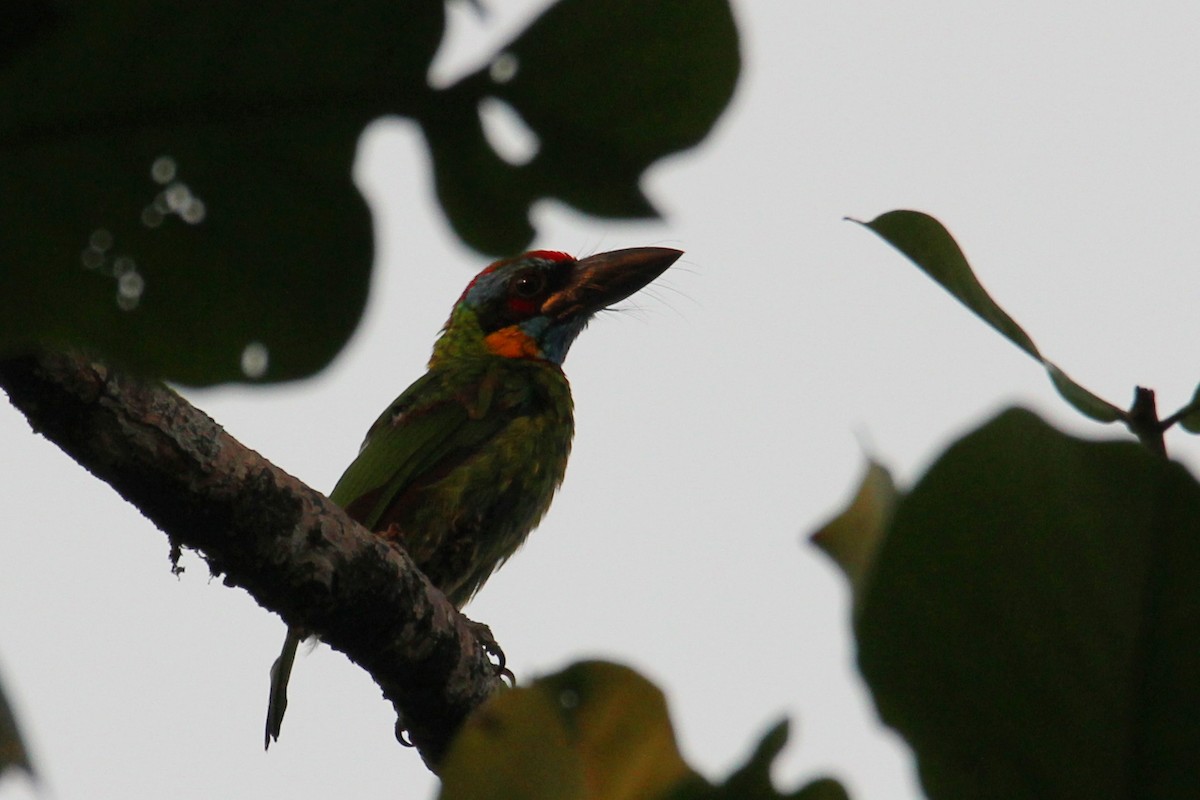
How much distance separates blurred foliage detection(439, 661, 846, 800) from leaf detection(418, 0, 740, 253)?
11.1 inches

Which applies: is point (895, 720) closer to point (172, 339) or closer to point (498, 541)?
point (172, 339)

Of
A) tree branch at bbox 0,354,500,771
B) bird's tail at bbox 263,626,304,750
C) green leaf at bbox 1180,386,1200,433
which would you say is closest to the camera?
green leaf at bbox 1180,386,1200,433

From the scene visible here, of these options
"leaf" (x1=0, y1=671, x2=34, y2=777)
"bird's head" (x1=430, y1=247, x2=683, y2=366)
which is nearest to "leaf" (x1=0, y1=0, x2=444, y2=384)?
"leaf" (x1=0, y1=671, x2=34, y2=777)

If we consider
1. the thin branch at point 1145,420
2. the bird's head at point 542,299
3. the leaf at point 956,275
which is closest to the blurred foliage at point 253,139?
the leaf at point 956,275

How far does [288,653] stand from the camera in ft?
10.7

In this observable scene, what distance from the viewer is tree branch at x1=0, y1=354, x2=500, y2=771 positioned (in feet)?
6.29

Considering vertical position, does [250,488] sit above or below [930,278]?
above

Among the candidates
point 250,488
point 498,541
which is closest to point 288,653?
point 498,541

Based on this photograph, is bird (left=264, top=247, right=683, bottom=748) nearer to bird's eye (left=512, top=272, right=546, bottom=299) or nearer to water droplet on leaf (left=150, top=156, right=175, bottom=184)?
bird's eye (left=512, top=272, right=546, bottom=299)

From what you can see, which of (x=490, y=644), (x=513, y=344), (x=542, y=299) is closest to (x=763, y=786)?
(x=490, y=644)

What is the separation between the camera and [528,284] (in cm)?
460

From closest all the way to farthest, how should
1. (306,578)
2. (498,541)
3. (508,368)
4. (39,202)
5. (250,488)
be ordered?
(39,202) → (250,488) → (306,578) → (498,541) → (508,368)

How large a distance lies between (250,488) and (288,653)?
3.75 ft

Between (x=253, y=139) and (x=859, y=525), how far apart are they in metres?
0.49
